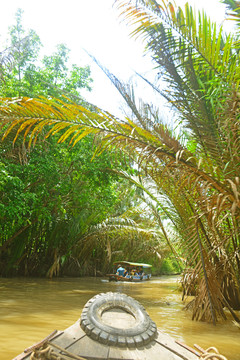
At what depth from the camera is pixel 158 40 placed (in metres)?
4.86

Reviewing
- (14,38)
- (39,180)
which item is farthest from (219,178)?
(14,38)

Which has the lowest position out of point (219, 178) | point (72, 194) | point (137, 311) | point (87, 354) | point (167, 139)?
point (87, 354)

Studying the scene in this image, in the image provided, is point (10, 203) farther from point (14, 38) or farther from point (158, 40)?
point (14, 38)

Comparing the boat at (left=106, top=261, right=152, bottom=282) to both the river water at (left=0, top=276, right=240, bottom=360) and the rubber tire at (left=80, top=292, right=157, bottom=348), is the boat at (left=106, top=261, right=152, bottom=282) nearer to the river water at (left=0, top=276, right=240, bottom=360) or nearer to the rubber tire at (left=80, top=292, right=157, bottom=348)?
the river water at (left=0, top=276, right=240, bottom=360)

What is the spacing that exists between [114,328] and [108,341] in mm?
124

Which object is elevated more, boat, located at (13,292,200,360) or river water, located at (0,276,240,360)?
boat, located at (13,292,200,360)

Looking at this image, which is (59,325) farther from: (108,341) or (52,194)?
(52,194)

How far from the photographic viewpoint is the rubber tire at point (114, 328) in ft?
7.41

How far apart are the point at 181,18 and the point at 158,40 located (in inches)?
16.8

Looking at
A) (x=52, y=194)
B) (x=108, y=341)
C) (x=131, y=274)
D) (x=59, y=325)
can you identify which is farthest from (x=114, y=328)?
(x=131, y=274)

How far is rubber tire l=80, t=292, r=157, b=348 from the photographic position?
2260 millimetres

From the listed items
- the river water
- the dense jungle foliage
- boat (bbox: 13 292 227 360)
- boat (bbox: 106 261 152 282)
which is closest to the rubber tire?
boat (bbox: 13 292 227 360)

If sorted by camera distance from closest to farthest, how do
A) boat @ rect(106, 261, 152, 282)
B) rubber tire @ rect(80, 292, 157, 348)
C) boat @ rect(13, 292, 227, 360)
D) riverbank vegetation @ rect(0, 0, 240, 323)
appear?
boat @ rect(13, 292, 227, 360)
rubber tire @ rect(80, 292, 157, 348)
riverbank vegetation @ rect(0, 0, 240, 323)
boat @ rect(106, 261, 152, 282)

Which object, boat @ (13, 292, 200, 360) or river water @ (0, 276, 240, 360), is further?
river water @ (0, 276, 240, 360)
